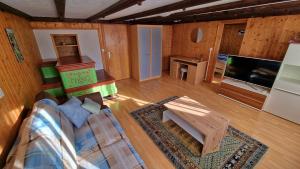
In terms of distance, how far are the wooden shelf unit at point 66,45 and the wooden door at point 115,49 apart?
2.43 ft

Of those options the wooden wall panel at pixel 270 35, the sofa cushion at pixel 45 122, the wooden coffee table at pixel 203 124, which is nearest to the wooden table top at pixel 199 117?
the wooden coffee table at pixel 203 124

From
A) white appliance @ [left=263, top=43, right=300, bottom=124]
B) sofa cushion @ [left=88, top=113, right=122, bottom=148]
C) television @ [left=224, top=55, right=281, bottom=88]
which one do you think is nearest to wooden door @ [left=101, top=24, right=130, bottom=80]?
sofa cushion @ [left=88, top=113, right=122, bottom=148]

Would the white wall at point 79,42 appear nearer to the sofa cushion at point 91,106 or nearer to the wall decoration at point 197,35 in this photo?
the sofa cushion at point 91,106

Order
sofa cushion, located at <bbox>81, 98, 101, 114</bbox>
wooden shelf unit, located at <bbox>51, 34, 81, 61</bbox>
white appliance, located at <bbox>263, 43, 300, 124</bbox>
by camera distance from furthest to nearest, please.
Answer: wooden shelf unit, located at <bbox>51, 34, 81, 61</bbox> → white appliance, located at <bbox>263, 43, 300, 124</bbox> → sofa cushion, located at <bbox>81, 98, 101, 114</bbox>

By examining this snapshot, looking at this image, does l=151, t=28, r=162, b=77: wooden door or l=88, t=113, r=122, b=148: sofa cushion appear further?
l=151, t=28, r=162, b=77: wooden door

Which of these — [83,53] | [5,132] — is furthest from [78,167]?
[83,53]

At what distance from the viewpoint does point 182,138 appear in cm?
212

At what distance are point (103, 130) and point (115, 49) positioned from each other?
3102 millimetres

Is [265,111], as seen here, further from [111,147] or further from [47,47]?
[47,47]

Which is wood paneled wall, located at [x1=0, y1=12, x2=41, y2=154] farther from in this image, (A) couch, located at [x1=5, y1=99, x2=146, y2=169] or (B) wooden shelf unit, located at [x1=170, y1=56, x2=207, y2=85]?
(B) wooden shelf unit, located at [x1=170, y1=56, x2=207, y2=85]

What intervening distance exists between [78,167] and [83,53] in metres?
3.24

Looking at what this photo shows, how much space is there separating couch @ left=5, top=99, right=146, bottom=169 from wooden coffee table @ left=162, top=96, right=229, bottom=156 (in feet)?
3.02

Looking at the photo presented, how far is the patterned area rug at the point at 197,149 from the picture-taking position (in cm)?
172

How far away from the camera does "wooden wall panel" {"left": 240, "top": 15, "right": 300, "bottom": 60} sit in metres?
2.54
